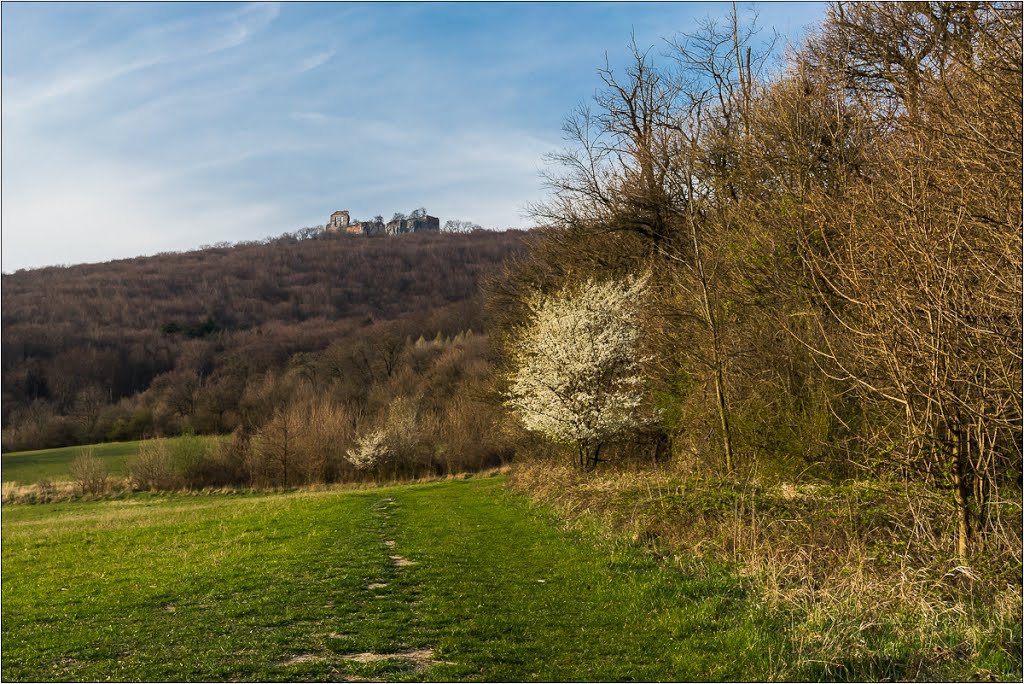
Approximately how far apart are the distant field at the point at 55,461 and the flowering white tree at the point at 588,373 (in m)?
37.6

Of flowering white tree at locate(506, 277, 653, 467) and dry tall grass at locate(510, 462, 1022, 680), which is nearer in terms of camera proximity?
dry tall grass at locate(510, 462, 1022, 680)

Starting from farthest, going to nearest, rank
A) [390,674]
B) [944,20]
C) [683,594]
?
[944,20] → [683,594] → [390,674]

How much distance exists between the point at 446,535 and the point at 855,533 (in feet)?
28.3

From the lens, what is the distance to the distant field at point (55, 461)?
52.7 meters

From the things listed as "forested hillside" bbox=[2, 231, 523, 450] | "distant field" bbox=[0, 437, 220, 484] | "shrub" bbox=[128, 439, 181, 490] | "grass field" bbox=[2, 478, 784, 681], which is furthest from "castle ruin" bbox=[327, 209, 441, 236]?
"grass field" bbox=[2, 478, 784, 681]

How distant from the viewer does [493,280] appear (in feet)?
121

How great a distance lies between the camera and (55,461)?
59.1 m

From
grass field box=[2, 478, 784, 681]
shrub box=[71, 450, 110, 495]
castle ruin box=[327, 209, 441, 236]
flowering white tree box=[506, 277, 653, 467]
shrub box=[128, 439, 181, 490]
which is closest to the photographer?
grass field box=[2, 478, 784, 681]

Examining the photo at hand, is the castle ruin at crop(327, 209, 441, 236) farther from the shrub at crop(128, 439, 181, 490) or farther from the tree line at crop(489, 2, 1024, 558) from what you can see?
the tree line at crop(489, 2, 1024, 558)

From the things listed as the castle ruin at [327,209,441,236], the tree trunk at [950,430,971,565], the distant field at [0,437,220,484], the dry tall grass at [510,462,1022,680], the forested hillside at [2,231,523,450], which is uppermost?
the castle ruin at [327,209,441,236]

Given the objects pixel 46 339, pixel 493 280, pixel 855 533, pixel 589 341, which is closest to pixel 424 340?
pixel 493 280

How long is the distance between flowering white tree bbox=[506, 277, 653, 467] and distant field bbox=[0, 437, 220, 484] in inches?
1481

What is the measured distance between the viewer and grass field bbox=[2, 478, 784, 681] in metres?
6.88

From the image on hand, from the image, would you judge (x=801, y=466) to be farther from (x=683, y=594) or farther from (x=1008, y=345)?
(x=1008, y=345)
